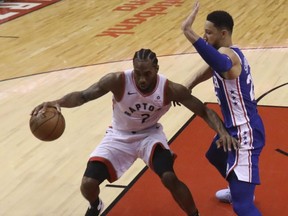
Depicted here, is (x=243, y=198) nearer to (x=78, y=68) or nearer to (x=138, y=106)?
(x=138, y=106)

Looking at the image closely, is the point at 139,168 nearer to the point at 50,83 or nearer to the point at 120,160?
the point at 120,160

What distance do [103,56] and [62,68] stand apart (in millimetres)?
876

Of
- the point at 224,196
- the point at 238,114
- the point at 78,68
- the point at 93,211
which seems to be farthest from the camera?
the point at 78,68

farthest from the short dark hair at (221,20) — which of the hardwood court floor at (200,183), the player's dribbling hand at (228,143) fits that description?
the hardwood court floor at (200,183)

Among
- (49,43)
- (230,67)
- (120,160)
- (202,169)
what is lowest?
(49,43)

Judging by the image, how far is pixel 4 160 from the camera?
6324mm

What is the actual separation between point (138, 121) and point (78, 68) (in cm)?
498

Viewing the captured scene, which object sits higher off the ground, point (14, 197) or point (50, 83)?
point (14, 197)

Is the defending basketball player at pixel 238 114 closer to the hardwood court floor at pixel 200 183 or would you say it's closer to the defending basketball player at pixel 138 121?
the defending basketball player at pixel 138 121

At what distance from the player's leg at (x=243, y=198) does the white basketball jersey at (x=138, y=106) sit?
0.80 meters

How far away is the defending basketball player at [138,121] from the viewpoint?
14.7ft

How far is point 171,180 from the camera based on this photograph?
4.47 m

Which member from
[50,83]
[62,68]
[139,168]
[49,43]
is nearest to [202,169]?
[139,168]

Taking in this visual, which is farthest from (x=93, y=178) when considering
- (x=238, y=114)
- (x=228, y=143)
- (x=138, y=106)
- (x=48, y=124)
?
(x=238, y=114)
